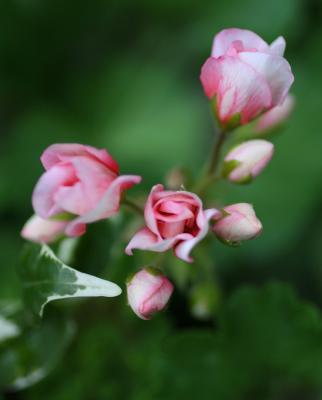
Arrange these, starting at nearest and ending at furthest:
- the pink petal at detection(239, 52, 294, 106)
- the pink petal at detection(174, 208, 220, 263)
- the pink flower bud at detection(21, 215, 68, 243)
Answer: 1. the pink petal at detection(174, 208, 220, 263)
2. the pink petal at detection(239, 52, 294, 106)
3. the pink flower bud at detection(21, 215, 68, 243)

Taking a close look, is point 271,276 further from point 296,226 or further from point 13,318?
point 13,318

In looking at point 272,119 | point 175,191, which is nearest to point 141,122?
point 272,119

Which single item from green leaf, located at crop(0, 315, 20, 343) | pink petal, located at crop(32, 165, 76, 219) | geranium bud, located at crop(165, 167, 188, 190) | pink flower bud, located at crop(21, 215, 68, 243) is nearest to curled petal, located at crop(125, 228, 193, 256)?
pink petal, located at crop(32, 165, 76, 219)

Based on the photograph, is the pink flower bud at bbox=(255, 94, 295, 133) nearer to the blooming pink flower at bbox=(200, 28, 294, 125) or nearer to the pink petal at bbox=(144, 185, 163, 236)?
the blooming pink flower at bbox=(200, 28, 294, 125)

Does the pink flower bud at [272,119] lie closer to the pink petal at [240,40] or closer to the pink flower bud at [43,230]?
the pink petal at [240,40]

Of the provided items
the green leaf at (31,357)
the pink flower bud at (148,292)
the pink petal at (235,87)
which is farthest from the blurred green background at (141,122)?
the pink petal at (235,87)

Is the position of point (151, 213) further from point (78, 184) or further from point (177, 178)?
point (177, 178)

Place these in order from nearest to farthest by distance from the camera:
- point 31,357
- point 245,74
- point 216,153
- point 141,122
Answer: point 245,74
point 216,153
point 31,357
point 141,122
